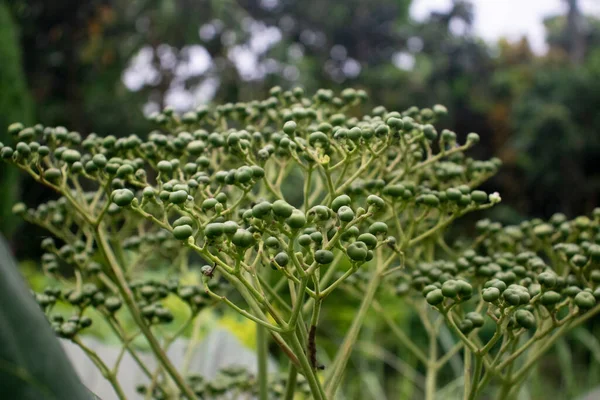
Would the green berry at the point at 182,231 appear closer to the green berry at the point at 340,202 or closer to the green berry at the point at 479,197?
the green berry at the point at 340,202

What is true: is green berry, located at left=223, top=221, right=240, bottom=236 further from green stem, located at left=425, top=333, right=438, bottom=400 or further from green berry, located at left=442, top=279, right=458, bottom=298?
green stem, located at left=425, top=333, right=438, bottom=400

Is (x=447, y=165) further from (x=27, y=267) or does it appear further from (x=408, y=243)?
(x=27, y=267)

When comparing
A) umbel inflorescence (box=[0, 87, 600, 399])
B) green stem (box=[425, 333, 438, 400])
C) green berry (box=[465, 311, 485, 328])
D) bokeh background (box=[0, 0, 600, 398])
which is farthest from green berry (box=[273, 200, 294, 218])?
bokeh background (box=[0, 0, 600, 398])

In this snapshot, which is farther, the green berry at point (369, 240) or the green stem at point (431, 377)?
the green stem at point (431, 377)

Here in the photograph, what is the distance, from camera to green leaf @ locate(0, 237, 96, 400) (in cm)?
38

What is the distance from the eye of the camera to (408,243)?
3.00 feet

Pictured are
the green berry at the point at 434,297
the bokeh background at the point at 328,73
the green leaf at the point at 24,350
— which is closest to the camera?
the green leaf at the point at 24,350

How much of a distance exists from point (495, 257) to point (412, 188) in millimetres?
249

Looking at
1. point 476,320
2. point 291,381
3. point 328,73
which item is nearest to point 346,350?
point 291,381

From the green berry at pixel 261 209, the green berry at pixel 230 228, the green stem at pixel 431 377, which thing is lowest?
the green stem at pixel 431 377

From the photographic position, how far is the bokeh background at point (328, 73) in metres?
8.92

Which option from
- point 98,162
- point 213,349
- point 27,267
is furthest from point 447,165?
point 27,267

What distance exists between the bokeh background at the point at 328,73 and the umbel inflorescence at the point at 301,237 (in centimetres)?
388

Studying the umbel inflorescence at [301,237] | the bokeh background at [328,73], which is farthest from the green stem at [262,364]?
the bokeh background at [328,73]
